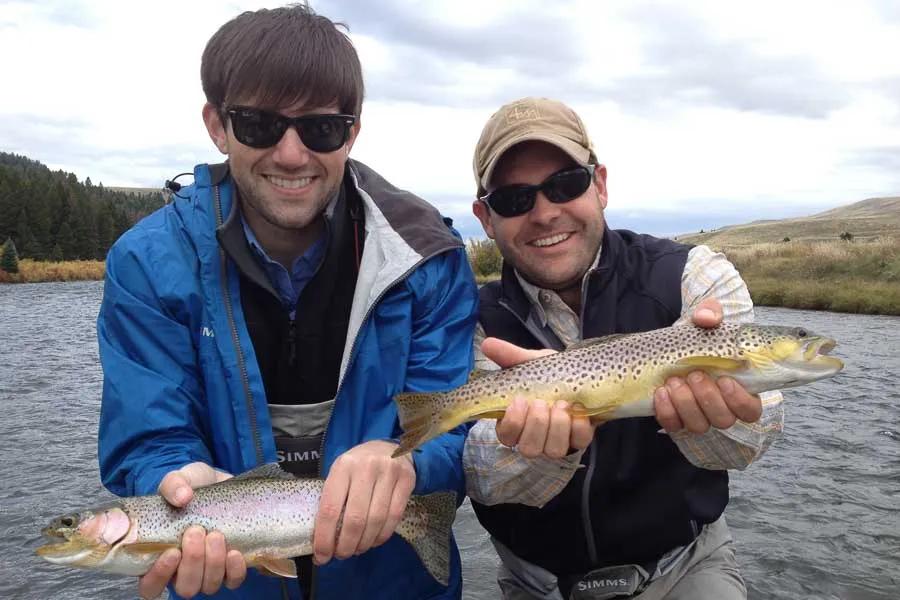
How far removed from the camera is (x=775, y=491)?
26.8 ft

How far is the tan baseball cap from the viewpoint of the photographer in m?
3.63

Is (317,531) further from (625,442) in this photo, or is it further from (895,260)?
(895,260)

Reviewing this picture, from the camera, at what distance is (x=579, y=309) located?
3832 mm

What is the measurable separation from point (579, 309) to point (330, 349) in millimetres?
1314

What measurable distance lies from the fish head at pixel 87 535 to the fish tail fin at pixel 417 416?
1.16 metres

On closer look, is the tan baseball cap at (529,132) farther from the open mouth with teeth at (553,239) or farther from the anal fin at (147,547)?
the anal fin at (147,547)

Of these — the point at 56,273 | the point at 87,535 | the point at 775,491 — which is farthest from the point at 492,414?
the point at 56,273

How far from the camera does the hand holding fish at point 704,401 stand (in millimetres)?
2838

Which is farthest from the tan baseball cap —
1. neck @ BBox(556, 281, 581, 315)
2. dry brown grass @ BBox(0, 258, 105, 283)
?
dry brown grass @ BBox(0, 258, 105, 283)

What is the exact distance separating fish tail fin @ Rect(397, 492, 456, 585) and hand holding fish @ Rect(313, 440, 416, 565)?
0.69 feet

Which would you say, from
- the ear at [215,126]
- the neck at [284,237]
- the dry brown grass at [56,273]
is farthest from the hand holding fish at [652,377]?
the dry brown grass at [56,273]

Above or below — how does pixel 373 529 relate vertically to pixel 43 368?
above

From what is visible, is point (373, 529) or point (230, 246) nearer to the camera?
point (373, 529)

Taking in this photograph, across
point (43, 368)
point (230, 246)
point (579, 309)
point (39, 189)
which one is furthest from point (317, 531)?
point (39, 189)
